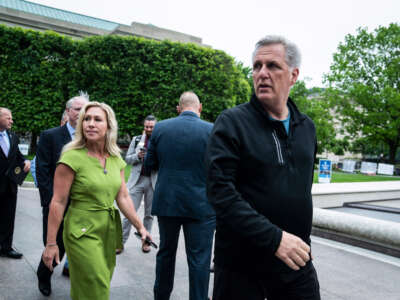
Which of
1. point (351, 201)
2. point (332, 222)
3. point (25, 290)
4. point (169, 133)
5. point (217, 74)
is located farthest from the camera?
point (217, 74)

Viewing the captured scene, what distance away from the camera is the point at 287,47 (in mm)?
1844

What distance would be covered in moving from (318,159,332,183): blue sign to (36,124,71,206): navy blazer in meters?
10.9

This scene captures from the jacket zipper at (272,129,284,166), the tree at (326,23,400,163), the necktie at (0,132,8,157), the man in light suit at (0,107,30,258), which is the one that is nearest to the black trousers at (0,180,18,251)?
the man in light suit at (0,107,30,258)

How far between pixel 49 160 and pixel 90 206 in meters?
1.45

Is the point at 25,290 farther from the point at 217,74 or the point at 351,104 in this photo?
the point at 351,104

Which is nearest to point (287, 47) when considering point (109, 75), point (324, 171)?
point (324, 171)

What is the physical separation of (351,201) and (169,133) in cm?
872

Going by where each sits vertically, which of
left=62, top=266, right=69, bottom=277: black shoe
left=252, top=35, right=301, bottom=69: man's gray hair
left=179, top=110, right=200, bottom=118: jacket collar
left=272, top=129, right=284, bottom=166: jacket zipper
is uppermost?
left=252, top=35, right=301, bottom=69: man's gray hair

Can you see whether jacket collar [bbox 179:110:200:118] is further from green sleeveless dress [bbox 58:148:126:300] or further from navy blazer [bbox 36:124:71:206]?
navy blazer [bbox 36:124:71:206]

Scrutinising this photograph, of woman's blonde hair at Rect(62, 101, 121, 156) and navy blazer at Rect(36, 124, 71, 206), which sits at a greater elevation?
woman's blonde hair at Rect(62, 101, 121, 156)

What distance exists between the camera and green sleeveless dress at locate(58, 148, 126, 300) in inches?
96.3

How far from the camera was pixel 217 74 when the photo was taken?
2650cm

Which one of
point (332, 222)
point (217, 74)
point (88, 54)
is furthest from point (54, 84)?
point (332, 222)

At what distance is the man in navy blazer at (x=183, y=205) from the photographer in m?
3.17
